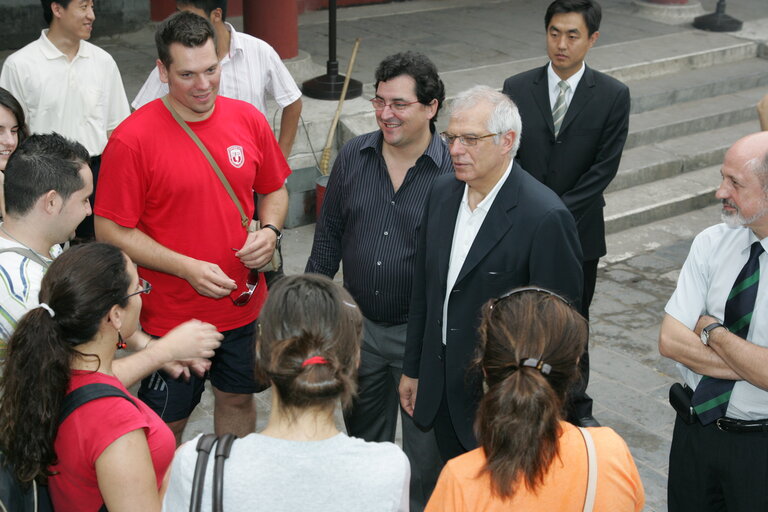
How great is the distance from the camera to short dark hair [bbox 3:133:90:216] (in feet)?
10.8

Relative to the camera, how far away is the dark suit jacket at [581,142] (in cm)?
511

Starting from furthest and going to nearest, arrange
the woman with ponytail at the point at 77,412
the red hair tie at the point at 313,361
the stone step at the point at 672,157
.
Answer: the stone step at the point at 672,157 < the woman with ponytail at the point at 77,412 < the red hair tie at the point at 313,361

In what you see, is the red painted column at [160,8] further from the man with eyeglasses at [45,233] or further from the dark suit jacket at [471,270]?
the dark suit jacket at [471,270]

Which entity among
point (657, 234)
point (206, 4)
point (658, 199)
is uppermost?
point (206, 4)

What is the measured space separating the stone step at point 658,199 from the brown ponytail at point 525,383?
5.66m

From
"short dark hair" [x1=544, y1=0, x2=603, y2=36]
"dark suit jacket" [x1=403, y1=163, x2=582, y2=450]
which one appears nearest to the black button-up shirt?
"dark suit jacket" [x1=403, y1=163, x2=582, y2=450]

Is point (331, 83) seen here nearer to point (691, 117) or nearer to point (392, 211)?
point (691, 117)

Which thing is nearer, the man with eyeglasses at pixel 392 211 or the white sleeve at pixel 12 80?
the man with eyeglasses at pixel 392 211

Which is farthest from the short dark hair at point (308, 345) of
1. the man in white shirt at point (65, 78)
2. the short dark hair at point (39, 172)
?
the man in white shirt at point (65, 78)

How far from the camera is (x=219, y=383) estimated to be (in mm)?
4281

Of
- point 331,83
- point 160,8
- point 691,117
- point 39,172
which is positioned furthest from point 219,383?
point 691,117

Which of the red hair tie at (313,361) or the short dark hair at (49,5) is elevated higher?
the short dark hair at (49,5)

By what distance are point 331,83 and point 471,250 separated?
500 cm

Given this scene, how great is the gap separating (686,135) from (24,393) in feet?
28.0
